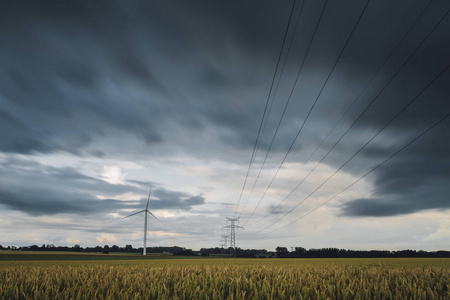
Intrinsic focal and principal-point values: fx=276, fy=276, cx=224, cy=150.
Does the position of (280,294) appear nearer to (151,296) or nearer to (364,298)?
(364,298)

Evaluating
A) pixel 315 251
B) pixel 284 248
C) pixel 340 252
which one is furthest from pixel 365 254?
pixel 284 248

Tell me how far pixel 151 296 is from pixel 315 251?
161 m

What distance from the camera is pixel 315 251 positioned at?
149 meters

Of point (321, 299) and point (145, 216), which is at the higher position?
point (145, 216)

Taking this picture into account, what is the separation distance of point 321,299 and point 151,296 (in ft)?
11.0

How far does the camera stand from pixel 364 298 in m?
5.50

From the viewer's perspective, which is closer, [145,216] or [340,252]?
[145,216]

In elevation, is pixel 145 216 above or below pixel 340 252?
above

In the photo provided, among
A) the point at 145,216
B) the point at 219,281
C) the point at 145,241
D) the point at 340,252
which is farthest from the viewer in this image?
the point at 340,252

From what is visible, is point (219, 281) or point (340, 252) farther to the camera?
point (340, 252)

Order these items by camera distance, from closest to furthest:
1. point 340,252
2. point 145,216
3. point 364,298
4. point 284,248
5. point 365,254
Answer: point 364,298 < point 145,216 < point 365,254 < point 340,252 < point 284,248

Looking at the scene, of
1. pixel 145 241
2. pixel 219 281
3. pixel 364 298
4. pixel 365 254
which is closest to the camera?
pixel 364 298

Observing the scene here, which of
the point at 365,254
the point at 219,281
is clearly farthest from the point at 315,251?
the point at 219,281

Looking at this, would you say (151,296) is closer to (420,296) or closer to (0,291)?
(0,291)
